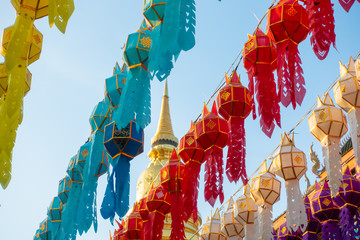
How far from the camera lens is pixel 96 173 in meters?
8.56

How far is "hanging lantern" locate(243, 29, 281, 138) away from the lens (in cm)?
685

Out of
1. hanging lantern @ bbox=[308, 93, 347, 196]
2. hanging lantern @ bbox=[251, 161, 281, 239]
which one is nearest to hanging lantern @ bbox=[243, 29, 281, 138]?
hanging lantern @ bbox=[308, 93, 347, 196]

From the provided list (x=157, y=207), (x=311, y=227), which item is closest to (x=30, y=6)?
(x=157, y=207)

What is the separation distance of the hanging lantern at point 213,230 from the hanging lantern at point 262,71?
12.1 ft

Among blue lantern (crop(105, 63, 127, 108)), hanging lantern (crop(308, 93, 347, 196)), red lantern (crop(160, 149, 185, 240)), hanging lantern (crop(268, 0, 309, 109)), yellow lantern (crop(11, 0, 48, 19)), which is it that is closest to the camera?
yellow lantern (crop(11, 0, 48, 19))

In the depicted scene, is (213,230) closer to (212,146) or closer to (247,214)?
(247,214)

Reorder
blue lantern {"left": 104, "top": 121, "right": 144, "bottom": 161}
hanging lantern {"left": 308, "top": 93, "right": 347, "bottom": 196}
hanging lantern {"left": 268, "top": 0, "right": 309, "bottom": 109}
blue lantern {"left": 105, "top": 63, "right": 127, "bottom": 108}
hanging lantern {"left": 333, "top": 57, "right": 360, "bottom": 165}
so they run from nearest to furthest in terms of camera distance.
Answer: hanging lantern {"left": 268, "top": 0, "right": 309, "bottom": 109} < hanging lantern {"left": 333, "top": 57, "right": 360, "bottom": 165} < hanging lantern {"left": 308, "top": 93, "right": 347, "bottom": 196} < blue lantern {"left": 104, "top": 121, "right": 144, "bottom": 161} < blue lantern {"left": 105, "top": 63, "right": 127, "bottom": 108}

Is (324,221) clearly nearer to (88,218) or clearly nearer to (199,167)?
(199,167)

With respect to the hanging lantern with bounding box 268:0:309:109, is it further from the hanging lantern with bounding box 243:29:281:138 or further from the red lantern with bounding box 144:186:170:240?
the red lantern with bounding box 144:186:170:240

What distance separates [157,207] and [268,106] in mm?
3635

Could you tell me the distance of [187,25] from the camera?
19.1 feet

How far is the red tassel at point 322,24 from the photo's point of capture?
5742 mm

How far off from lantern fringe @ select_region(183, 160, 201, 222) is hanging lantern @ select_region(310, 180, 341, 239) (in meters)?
1.95

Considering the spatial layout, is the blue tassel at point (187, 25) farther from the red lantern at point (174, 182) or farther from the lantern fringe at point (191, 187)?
the red lantern at point (174, 182)
